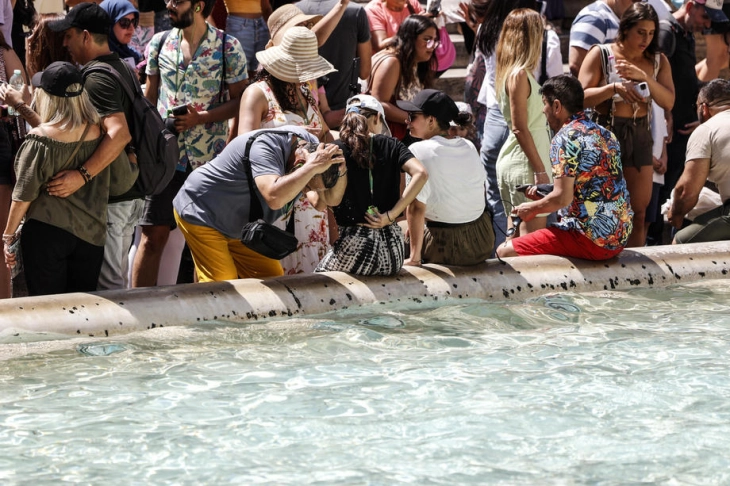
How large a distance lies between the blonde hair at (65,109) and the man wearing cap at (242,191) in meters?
0.68

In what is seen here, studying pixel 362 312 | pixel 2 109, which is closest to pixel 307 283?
pixel 362 312

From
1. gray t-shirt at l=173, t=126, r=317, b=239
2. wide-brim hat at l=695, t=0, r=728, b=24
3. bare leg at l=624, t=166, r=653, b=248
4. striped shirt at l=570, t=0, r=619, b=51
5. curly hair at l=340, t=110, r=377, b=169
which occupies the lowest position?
bare leg at l=624, t=166, r=653, b=248

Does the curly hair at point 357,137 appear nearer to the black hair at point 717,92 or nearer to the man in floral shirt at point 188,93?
the man in floral shirt at point 188,93

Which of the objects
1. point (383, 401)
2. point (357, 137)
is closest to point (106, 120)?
point (357, 137)

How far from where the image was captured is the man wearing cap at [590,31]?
8516 millimetres

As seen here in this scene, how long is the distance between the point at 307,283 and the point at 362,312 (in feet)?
1.11

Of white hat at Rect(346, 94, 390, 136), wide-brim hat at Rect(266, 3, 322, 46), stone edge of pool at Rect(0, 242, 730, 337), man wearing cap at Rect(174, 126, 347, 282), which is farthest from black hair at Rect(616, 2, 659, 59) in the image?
man wearing cap at Rect(174, 126, 347, 282)

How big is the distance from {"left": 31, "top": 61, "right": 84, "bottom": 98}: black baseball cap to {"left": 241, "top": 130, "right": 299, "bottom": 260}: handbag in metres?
0.90

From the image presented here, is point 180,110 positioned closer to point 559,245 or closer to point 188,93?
point 188,93

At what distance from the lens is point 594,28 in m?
8.53

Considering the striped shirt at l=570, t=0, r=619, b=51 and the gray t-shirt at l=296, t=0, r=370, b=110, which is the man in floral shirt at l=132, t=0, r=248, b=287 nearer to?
the gray t-shirt at l=296, t=0, r=370, b=110

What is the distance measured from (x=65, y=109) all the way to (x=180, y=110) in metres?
1.13

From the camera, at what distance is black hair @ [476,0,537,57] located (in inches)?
325

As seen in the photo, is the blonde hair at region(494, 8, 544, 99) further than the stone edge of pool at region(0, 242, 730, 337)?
Yes
